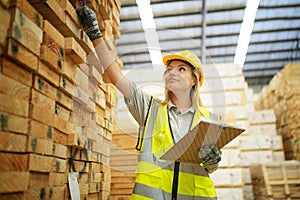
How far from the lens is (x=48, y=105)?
1900 mm

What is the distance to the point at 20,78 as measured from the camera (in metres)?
1.63

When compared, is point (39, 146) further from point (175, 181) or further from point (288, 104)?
point (288, 104)

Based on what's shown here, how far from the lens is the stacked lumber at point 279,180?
6.72 meters

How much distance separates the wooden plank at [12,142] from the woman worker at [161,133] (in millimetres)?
882

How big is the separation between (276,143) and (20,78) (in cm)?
762

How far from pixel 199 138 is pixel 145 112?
1.80ft

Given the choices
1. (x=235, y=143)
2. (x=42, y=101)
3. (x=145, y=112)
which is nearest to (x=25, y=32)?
(x=42, y=101)

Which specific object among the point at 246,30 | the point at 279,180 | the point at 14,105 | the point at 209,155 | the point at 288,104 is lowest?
the point at 279,180

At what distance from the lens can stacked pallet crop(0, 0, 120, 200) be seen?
1.50 metres

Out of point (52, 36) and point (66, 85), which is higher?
point (52, 36)

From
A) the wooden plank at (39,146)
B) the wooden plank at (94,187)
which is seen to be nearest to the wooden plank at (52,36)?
the wooden plank at (39,146)

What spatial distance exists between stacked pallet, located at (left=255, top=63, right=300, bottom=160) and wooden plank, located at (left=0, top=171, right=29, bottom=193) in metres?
7.23

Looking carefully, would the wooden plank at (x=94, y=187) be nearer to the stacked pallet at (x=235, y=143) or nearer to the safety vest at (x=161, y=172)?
the safety vest at (x=161, y=172)

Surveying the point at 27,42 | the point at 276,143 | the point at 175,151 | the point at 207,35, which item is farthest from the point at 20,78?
the point at 207,35
